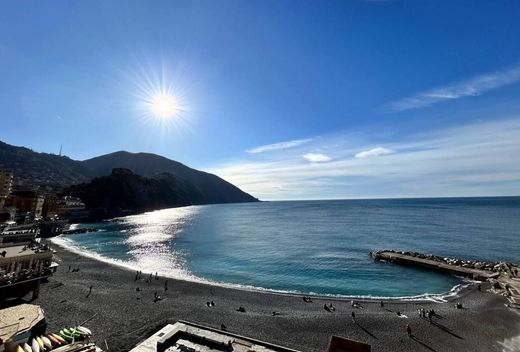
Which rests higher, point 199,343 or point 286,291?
point 199,343

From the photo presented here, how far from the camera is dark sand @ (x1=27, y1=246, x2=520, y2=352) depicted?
29656 millimetres

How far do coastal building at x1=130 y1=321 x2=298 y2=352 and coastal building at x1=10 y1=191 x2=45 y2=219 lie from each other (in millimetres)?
116992

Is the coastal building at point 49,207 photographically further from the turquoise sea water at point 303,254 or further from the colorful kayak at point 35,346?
the colorful kayak at point 35,346

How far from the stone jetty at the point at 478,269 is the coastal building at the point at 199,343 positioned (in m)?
40.4

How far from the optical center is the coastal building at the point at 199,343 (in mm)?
24027

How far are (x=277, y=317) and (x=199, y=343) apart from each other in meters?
13.0

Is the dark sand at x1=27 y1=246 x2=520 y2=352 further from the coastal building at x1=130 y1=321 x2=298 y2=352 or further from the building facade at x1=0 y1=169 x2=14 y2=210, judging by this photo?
the building facade at x1=0 y1=169 x2=14 y2=210

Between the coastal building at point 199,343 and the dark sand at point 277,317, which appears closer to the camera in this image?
the coastal building at point 199,343

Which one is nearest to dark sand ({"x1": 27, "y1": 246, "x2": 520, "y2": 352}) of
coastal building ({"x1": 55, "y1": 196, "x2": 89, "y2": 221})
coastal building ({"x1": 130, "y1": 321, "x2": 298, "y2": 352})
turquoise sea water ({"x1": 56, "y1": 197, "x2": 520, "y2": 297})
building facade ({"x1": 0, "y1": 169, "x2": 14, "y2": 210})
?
coastal building ({"x1": 130, "y1": 321, "x2": 298, "y2": 352})

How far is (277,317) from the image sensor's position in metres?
35.3

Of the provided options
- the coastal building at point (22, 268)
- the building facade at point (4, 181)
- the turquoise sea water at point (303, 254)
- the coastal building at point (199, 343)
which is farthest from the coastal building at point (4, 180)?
the coastal building at point (199, 343)

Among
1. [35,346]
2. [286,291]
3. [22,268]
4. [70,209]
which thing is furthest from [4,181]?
[286,291]

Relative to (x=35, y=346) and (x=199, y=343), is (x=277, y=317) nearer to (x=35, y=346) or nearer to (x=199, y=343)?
(x=199, y=343)

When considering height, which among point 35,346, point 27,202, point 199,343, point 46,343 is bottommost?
point 199,343
